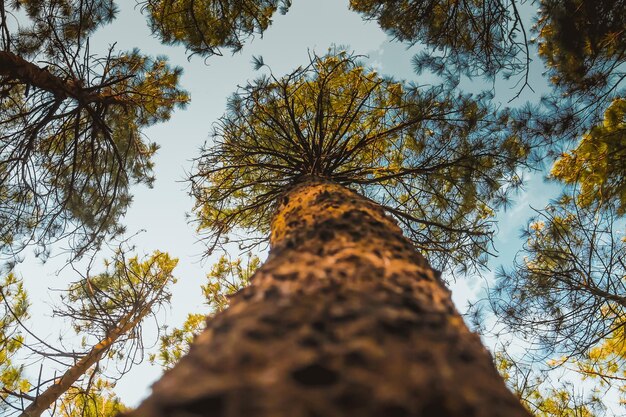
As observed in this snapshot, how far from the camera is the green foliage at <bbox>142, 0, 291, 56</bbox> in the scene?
15.5ft

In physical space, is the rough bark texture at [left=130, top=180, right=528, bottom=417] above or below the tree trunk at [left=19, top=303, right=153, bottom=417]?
below

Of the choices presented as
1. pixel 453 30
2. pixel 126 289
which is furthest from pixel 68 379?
pixel 453 30

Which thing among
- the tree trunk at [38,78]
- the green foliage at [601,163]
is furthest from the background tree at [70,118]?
the green foliage at [601,163]

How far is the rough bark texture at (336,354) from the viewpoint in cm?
59

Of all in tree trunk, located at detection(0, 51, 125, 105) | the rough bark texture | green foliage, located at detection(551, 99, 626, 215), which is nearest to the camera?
the rough bark texture

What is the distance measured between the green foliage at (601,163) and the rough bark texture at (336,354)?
6.15 metres

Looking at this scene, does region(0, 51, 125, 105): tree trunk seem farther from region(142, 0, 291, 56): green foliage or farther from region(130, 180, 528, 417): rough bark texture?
region(130, 180, 528, 417): rough bark texture

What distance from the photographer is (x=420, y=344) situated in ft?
2.57

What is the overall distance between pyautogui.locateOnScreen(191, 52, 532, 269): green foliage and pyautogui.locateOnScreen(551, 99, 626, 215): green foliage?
1460 millimetres

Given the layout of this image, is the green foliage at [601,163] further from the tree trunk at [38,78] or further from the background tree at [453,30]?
the tree trunk at [38,78]

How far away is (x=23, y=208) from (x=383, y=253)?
636 cm

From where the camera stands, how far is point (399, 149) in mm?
5387

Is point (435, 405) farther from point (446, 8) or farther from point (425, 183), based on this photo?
point (446, 8)

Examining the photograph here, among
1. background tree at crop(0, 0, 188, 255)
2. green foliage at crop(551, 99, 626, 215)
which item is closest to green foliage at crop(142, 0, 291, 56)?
background tree at crop(0, 0, 188, 255)
